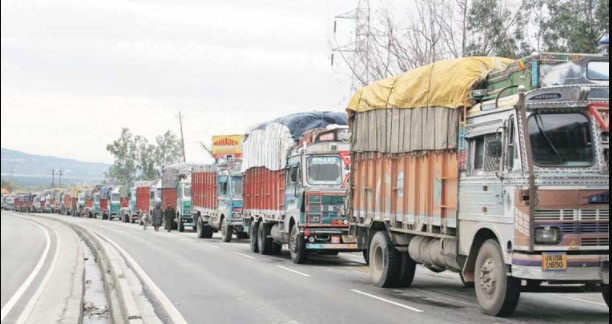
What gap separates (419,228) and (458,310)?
1.75m

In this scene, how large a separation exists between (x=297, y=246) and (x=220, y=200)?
12191 mm

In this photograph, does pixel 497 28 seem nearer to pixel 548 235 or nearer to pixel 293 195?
pixel 293 195

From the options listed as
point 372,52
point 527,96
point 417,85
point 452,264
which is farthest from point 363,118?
point 372,52

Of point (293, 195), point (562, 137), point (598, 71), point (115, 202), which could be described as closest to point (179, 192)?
point (293, 195)

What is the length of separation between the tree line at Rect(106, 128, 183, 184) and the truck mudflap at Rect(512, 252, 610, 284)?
334 ft

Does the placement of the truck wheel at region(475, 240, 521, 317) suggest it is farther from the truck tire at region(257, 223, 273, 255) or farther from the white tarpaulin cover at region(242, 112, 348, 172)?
the truck tire at region(257, 223, 273, 255)

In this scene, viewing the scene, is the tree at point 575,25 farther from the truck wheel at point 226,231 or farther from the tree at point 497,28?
the truck wheel at point 226,231

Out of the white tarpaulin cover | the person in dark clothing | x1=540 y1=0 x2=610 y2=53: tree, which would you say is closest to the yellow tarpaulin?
the white tarpaulin cover

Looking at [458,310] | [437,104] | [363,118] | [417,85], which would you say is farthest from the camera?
[363,118]

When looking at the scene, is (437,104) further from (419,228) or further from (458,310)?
(458,310)

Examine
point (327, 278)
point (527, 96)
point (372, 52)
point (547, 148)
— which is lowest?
point (327, 278)

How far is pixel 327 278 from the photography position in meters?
16.7

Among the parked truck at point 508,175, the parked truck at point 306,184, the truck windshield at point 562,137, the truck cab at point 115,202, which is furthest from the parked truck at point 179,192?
the truck windshield at point 562,137

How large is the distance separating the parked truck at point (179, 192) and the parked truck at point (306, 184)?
20054 mm
